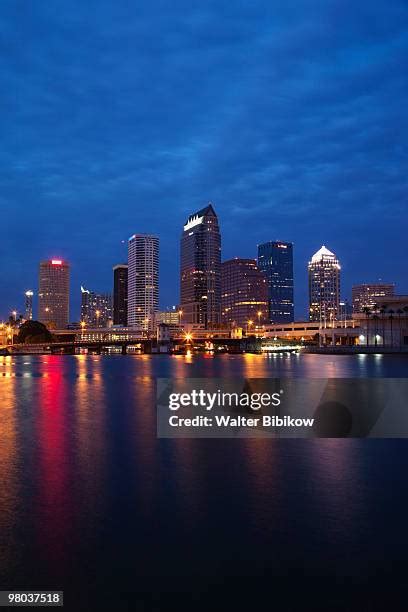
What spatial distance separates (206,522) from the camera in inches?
555

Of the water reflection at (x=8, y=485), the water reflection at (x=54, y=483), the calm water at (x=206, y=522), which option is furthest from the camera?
the water reflection at (x=54, y=483)

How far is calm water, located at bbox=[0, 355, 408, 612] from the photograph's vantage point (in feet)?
34.4

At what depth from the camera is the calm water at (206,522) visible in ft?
34.4

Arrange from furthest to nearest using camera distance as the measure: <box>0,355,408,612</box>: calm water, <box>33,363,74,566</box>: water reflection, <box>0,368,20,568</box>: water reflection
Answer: <box>33,363,74,566</box>: water reflection → <box>0,368,20,568</box>: water reflection → <box>0,355,408,612</box>: calm water

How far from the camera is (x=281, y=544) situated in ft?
41.2

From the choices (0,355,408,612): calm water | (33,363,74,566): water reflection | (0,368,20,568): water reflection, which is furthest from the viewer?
(33,363,74,566): water reflection

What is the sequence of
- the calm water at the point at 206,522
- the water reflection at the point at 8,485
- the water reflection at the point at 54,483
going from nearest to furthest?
the calm water at the point at 206,522 < the water reflection at the point at 8,485 < the water reflection at the point at 54,483

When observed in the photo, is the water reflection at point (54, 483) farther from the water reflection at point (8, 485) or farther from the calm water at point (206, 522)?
the water reflection at point (8, 485)

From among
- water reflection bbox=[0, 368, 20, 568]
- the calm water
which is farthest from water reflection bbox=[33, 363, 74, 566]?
water reflection bbox=[0, 368, 20, 568]

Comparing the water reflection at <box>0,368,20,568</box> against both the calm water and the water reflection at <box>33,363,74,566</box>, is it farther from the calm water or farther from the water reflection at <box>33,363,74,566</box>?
the water reflection at <box>33,363,74,566</box>

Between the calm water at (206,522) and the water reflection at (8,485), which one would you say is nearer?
the calm water at (206,522)

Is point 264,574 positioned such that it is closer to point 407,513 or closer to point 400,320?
point 407,513

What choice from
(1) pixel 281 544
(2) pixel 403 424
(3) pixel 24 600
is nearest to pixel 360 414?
(2) pixel 403 424

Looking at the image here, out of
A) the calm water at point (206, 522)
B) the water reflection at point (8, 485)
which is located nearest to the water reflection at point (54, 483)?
the calm water at point (206, 522)
